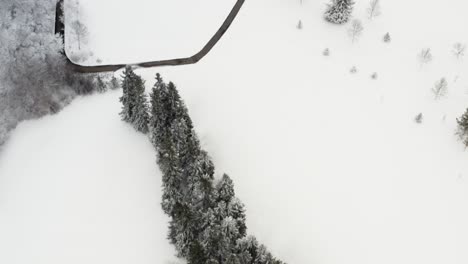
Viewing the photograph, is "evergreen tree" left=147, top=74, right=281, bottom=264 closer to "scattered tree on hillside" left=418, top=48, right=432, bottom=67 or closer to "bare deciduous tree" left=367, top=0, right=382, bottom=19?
"scattered tree on hillside" left=418, top=48, right=432, bottom=67

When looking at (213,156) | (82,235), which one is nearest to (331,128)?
(213,156)

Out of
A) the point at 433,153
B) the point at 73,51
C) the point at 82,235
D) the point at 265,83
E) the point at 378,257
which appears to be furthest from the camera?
the point at 73,51

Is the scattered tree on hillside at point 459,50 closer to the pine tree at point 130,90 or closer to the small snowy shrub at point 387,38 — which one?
the small snowy shrub at point 387,38

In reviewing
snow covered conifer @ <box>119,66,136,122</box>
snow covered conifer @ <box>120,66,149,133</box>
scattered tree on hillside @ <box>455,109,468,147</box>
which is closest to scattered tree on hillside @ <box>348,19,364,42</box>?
scattered tree on hillside @ <box>455,109,468,147</box>

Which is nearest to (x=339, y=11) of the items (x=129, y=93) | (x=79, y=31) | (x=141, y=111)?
(x=141, y=111)

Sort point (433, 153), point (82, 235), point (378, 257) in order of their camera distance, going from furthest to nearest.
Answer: point (433, 153), point (82, 235), point (378, 257)

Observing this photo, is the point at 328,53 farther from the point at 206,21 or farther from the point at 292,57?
the point at 206,21
